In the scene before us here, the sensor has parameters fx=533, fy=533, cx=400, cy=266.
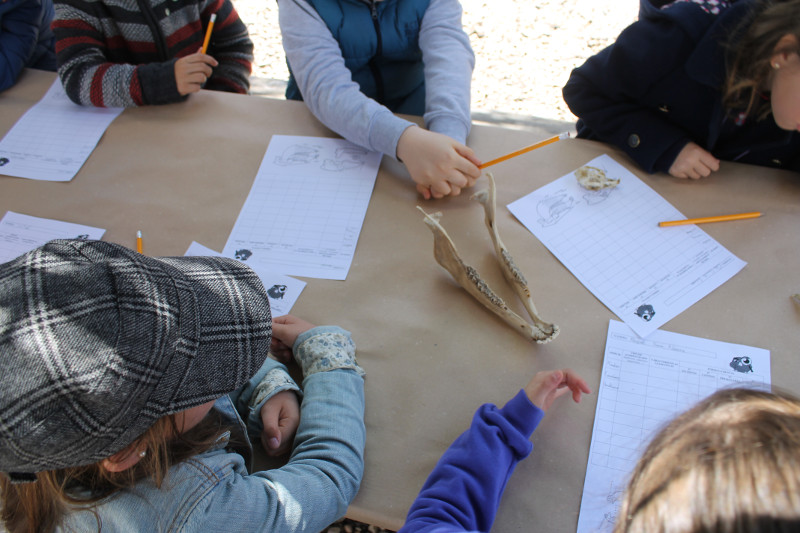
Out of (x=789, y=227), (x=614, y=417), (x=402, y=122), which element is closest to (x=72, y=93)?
(x=402, y=122)

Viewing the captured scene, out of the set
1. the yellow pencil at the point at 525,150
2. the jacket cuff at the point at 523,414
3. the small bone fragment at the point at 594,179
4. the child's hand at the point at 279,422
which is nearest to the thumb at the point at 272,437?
the child's hand at the point at 279,422

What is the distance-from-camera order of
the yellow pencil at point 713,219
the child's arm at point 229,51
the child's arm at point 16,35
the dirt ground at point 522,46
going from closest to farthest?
1. the yellow pencil at point 713,219
2. the child's arm at point 16,35
3. the child's arm at point 229,51
4. the dirt ground at point 522,46

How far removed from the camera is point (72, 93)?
1.38 metres

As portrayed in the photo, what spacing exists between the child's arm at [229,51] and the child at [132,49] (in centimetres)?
1

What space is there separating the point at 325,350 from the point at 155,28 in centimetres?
114

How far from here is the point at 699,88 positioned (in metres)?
1.18

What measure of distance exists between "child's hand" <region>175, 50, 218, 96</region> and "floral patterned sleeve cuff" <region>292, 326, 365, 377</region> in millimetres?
821

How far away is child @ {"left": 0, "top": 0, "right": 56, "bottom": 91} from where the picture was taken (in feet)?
4.79

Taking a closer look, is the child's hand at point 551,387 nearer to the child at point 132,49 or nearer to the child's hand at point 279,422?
the child's hand at point 279,422

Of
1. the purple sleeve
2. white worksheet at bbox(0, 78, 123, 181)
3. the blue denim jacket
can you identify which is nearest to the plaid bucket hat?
the blue denim jacket

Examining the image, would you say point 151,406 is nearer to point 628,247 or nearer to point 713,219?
point 628,247

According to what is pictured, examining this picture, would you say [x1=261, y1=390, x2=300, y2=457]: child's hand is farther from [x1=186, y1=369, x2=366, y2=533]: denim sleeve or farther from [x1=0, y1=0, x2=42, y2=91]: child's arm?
[x1=0, y1=0, x2=42, y2=91]: child's arm

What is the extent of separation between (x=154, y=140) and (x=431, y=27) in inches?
29.8

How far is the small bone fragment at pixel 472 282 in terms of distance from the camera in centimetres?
93
